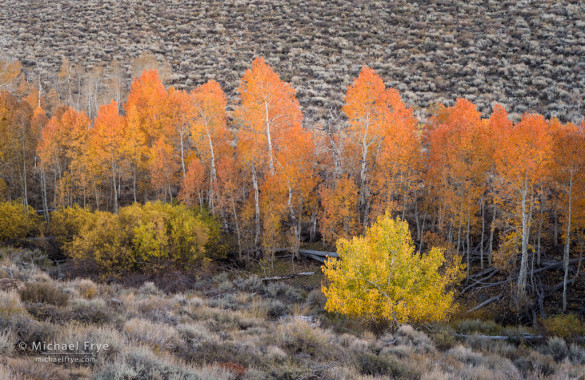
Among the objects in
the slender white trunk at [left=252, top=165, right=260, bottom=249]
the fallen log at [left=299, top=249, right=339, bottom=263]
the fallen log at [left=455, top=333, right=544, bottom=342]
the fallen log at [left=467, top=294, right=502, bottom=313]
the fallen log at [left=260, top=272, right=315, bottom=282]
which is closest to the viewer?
the fallen log at [left=455, top=333, right=544, bottom=342]

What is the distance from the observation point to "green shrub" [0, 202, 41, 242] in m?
28.0

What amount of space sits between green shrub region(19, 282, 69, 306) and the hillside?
116 ft

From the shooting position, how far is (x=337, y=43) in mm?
64375

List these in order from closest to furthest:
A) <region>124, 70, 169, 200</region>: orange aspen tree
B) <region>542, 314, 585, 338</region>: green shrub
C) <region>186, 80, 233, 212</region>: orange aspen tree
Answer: <region>542, 314, 585, 338</region>: green shrub, <region>186, 80, 233, 212</region>: orange aspen tree, <region>124, 70, 169, 200</region>: orange aspen tree

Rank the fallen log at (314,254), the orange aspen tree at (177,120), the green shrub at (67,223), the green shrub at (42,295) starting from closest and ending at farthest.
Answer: the green shrub at (42,295)
the fallen log at (314,254)
the green shrub at (67,223)
the orange aspen tree at (177,120)

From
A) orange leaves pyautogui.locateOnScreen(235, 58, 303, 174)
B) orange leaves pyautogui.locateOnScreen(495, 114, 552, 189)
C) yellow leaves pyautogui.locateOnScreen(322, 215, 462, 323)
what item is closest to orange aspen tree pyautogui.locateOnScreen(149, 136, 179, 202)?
orange leaves pyautogui.locateOnScreen(235, 58, 303, 174)

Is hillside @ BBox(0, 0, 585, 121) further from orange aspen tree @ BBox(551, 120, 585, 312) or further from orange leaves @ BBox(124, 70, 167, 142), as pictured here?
orange aspen tree @ BBox(551, 120, 585, 312)

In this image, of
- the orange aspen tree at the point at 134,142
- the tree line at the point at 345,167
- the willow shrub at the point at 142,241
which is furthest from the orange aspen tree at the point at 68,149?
the willow shrub at the point at 142,241

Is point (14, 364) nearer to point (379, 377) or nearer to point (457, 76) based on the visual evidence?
point (379, 377)

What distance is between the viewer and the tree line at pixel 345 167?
64.9 ft

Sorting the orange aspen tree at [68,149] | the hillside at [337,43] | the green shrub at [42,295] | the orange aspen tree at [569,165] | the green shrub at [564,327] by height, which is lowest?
the green shrub at [564,327]

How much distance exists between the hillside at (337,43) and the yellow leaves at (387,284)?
101ft

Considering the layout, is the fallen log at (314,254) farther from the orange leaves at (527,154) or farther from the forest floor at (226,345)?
the orange leaves at (527,154)

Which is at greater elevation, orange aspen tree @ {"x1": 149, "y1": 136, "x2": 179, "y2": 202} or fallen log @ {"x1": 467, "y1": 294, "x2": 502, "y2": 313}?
orange aspen tree @ {"x1": 149, "y1": 136, "x2": 179, "y2": 202}
